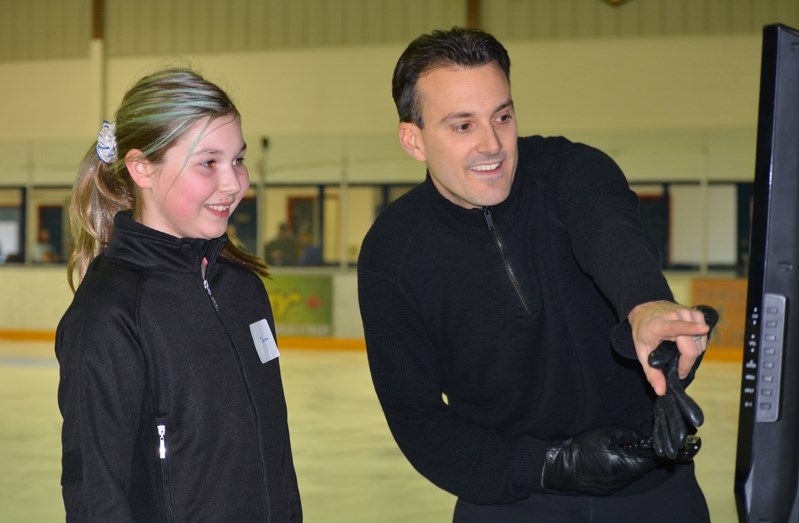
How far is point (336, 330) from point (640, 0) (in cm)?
557

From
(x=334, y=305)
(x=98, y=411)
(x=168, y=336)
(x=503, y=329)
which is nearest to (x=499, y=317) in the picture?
(x=503, y=329)

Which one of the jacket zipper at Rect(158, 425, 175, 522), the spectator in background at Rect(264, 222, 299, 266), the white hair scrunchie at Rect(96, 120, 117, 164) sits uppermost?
the white hair scrunchie at Rect(96, 120, 117, 164)

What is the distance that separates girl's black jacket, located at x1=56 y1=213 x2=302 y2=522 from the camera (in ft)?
5.48

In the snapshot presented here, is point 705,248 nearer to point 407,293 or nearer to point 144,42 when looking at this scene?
point 144,42

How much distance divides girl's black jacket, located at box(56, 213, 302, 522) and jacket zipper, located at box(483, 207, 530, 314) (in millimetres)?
472

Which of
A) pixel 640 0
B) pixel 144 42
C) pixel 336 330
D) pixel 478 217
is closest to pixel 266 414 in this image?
pixel 478 217

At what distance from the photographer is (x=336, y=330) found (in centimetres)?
1305

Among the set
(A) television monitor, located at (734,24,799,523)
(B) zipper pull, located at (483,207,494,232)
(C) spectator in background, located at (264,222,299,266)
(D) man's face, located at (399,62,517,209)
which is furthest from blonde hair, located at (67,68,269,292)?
(C) spectator in background, located at (264,222,299,266)

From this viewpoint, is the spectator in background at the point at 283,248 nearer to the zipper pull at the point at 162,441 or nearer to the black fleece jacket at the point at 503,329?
the black fleece jacket at the point at 503,329

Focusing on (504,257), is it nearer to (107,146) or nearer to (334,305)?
(107,146)

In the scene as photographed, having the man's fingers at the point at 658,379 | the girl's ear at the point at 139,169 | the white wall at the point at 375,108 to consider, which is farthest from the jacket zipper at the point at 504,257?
the white wall at the point at 375,108

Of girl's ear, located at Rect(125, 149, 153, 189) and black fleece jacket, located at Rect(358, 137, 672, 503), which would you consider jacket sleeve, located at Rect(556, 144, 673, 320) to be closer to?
black fleece jacket, located at Rect(358, 137, 672, 503)

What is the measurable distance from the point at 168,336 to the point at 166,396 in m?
0.10

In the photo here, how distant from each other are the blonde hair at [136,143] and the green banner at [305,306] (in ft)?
36.0
